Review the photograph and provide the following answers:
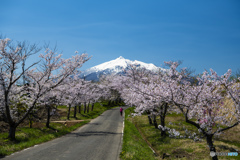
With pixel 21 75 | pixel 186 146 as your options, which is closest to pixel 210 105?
pixel 186 146

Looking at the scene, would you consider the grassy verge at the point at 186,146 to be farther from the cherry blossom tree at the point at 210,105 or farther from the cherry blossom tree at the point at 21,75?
the cherry blossom tree at the point at 21,75

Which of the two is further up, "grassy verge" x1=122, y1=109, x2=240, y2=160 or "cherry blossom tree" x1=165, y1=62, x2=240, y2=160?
"cherry blossom tree" x1=165, y1=62, x2=240, y2=160

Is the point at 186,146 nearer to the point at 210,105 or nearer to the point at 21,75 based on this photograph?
the point at 210,105

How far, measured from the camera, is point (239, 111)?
9.88 metres

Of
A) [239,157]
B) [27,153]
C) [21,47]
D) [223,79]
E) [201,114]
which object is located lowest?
[239,157]

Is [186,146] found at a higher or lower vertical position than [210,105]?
lower

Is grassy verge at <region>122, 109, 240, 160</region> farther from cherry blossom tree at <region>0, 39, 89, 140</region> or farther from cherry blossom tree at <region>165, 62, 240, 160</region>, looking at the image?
cherry blossom tree at <region>0, 39, 89, 140</region>

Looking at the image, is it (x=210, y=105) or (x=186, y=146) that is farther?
(x=186, y=146)

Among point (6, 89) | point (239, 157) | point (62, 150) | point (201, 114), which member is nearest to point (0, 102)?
point (6, 89)

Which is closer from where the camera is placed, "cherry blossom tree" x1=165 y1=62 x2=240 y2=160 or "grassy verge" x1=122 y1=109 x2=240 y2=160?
"cherry blossom tree" x1=165 y1=62 x2=240 y2=160

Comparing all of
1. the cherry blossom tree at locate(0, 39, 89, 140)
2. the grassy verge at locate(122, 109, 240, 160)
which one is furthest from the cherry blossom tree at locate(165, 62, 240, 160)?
the cherry blossom tree at locate(0, 39, 89, 140)

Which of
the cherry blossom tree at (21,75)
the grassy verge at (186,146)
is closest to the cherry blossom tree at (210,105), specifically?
the grassy verge at (186,146)

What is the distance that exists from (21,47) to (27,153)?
8.78 metres

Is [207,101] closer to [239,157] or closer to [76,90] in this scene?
[239,157]
